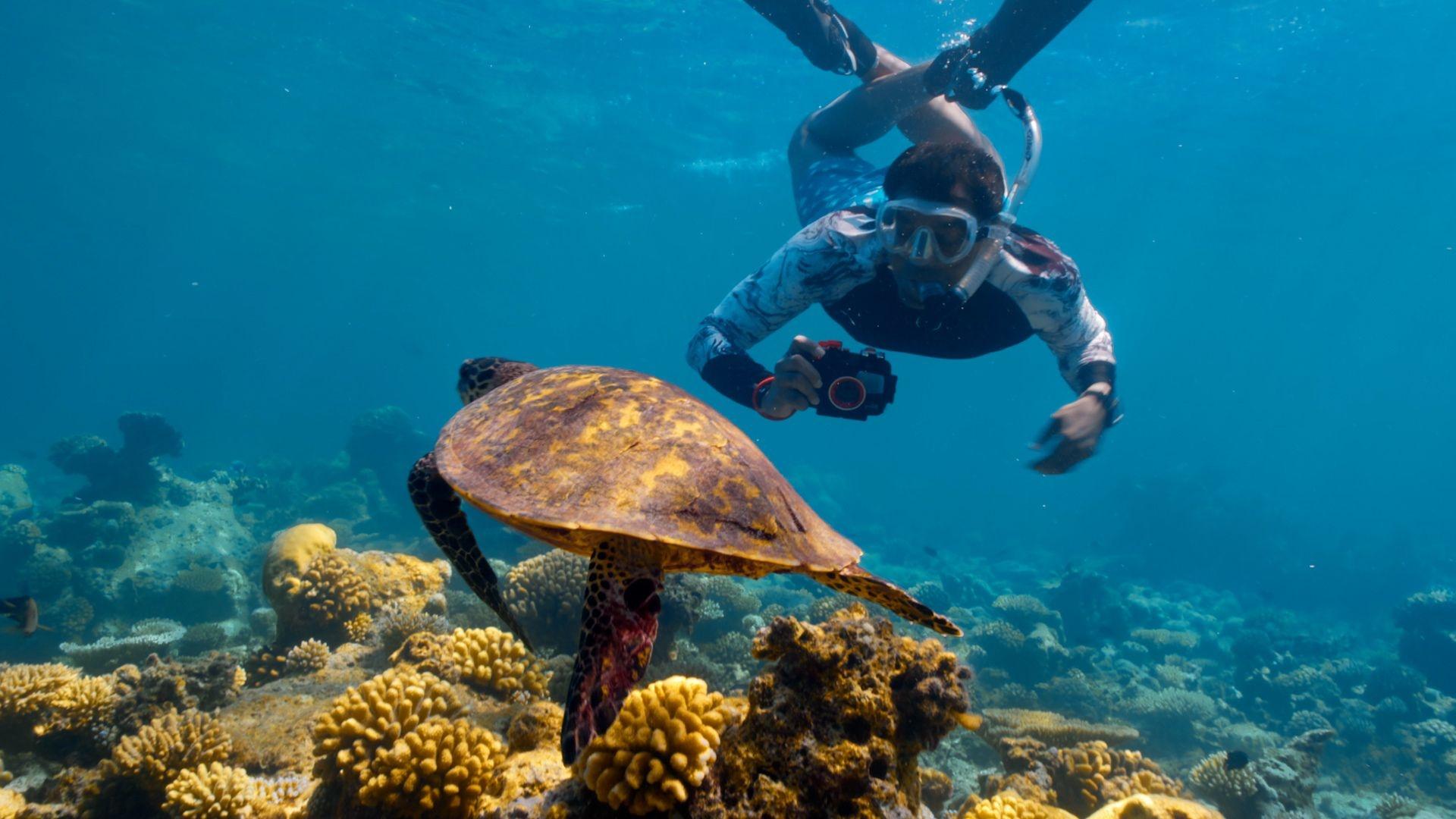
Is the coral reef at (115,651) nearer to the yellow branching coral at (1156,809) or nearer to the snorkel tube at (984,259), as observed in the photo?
the snorkel tube at (984,259)

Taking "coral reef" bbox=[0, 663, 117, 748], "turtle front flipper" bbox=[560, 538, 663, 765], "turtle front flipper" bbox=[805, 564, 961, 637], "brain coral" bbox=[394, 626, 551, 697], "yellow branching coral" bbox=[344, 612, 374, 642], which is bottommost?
"coral reef" bbox=[0, 663, 117, 748]

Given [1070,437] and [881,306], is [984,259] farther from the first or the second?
[1070,437]

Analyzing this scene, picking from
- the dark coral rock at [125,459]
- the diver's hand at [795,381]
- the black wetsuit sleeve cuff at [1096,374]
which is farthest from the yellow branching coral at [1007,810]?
the dark coral rock at [125,459]

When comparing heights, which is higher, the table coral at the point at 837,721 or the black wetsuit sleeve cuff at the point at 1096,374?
the black wetsuit sleeve cuff at the point at 1096,374

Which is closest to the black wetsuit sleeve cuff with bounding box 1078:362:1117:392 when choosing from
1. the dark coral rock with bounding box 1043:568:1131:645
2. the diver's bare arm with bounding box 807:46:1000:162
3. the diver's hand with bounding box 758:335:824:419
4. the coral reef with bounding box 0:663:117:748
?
the diver's hand with bounding box 758:335:824:419

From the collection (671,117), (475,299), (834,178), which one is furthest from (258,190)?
(834,178)

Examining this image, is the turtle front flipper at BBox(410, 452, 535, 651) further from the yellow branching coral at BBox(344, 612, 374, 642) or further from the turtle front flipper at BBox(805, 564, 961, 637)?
the yellow branching coral at BBox(344, 612, 374, 642)

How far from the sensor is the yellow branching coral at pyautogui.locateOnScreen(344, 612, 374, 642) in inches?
206

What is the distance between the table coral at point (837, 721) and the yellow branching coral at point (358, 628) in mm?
4571

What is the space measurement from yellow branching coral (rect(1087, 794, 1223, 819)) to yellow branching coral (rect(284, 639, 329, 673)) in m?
5.49

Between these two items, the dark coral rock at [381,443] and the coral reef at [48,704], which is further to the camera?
the dark coral rock at [381,443]

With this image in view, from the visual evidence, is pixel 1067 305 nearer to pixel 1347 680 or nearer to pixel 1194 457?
pixel 1347 680

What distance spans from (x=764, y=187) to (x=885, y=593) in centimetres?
4124

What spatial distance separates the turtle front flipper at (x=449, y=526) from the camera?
283 cm
